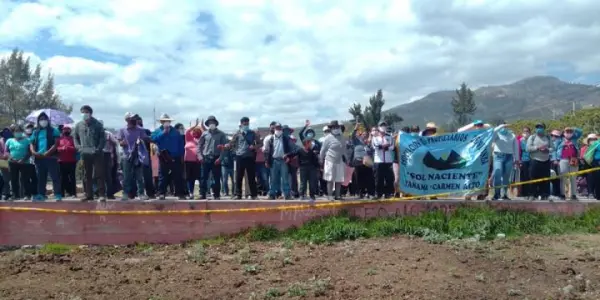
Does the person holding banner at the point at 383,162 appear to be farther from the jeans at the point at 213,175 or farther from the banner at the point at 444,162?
the jeans at the point at 213,175

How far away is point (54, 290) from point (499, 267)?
648 centimetres

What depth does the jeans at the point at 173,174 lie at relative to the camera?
12375 mm

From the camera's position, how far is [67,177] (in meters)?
13.0

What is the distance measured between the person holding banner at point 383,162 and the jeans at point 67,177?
6.72 metres

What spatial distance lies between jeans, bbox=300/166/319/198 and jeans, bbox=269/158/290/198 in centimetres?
46

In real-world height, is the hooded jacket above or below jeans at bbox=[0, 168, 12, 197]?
above

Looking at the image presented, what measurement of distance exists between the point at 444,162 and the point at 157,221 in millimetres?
6239

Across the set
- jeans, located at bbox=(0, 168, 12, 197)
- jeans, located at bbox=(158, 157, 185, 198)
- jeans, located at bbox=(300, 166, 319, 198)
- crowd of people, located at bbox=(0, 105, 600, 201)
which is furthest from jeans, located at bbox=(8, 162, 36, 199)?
jeans, located at bbox=(300, 166, 319, 198)

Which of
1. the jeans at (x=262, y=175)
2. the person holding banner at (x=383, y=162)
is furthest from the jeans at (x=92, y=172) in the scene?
the person holding banner at (x=383, y=162)

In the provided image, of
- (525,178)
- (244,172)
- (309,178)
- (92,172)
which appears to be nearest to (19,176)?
(92,172)

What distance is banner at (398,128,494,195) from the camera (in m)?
12.4

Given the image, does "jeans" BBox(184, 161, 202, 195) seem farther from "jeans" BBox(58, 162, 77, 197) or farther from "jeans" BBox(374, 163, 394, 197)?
"jeans" BBox(374, 163, 394, 197)

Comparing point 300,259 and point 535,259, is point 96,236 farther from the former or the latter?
point 535,259

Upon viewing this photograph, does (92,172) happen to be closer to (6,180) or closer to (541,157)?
(6,180)
